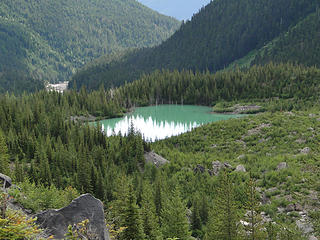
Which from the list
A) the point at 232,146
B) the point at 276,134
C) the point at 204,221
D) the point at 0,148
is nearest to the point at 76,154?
the point at 0,148

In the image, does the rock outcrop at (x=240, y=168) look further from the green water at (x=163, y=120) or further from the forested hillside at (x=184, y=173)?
the green water at (x=163, y=120)

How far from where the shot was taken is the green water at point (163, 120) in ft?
293

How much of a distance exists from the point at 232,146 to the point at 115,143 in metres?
21.4

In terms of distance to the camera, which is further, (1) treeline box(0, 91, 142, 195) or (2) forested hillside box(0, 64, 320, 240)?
(1) treeline box(0, 91, 142, 195)

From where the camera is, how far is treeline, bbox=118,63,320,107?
115938 mm

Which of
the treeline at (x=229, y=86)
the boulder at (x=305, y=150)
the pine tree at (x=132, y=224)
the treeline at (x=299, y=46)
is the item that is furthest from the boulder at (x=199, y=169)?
the treeline at (x=299, y=46)

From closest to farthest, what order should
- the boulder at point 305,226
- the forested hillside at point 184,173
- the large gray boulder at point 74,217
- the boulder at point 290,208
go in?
the large gray boulder at point 74,217
the forested hillside at point 184,173
the boulder at point 305,226
the boulder at point 290,208

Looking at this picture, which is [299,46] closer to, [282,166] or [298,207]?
[282,166]

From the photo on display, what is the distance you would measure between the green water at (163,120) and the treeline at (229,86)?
6.34 meters

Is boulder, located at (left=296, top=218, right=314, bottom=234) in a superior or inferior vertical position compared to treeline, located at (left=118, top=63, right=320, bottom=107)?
inferior

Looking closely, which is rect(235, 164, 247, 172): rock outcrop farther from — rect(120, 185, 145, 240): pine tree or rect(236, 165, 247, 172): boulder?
rect(120, 185, 145, 240): pine tree

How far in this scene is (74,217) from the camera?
1121 cm

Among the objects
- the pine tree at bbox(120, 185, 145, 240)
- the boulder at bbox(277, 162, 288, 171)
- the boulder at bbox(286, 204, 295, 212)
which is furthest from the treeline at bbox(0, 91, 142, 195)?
the boulder at bbox(277, 162, 288, 171)

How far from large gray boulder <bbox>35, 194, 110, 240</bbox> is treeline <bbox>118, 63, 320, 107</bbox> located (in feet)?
345
